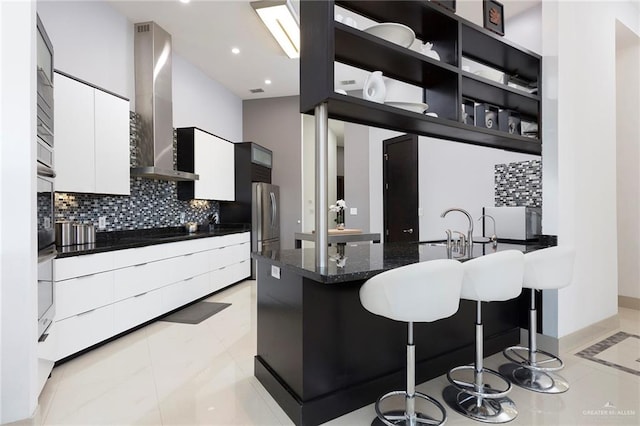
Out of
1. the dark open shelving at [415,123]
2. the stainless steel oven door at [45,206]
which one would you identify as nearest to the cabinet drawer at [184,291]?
the stainless steel oven door at [45,206]

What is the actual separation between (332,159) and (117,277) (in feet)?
20.2

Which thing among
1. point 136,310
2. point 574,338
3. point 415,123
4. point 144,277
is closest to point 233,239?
point 144,277

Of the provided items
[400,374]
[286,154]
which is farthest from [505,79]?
[286,154]

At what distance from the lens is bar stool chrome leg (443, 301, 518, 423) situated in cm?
195

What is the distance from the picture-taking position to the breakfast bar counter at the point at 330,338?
189cm

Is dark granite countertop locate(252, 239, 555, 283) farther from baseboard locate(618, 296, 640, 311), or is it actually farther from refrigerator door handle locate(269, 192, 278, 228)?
refrigerator door handle locate(269, 192, 278, 228)

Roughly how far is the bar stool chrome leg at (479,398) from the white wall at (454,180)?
2.22 meters

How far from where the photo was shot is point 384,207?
5.96 meters

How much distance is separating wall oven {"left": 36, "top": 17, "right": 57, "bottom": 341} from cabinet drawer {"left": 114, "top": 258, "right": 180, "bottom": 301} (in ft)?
2.28

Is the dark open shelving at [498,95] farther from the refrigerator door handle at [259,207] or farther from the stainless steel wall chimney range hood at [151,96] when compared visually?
the refrigerator door handle at [259,207]

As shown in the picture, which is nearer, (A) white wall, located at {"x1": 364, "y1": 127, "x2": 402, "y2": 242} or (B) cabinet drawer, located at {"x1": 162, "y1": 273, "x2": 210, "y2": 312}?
(B) cabinet drawer, located at {"x1": 162, "y1": 273, "x2": 210, "y2": 312}

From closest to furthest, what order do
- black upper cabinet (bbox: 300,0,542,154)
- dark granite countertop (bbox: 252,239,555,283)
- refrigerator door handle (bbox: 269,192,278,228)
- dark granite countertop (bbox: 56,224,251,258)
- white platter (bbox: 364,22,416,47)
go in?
1. dark granite countertop (bbox: 252,239,555,283)
2. black upper cabinet (bbox: 300,0,542,154)
3. white platter (bbox: 364,22,416,47)
4. dark granite countertop (bbox: 56,224,251,258)
5. refrigerator door handle (bbox: 269,192,278,228)

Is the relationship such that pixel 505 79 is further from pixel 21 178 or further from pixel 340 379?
pixel 21 178

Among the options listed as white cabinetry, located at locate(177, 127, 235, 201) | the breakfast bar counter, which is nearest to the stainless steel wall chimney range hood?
white cabinetry, located at locate(177, 127, 235, 201)
